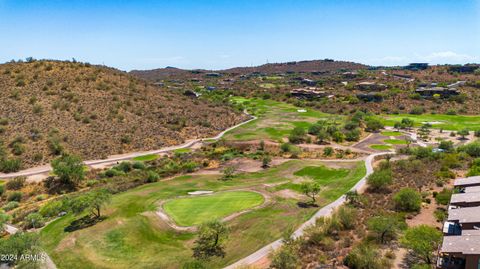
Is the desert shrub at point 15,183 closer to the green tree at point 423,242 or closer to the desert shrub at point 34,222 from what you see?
the desert shrub at point 34,222

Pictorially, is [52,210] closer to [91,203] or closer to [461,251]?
[91,203]

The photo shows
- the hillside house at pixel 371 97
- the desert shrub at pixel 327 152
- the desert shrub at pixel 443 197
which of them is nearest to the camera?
the desert shrub at pixel 443 197

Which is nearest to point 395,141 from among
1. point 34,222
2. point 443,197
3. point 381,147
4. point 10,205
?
point 381,147

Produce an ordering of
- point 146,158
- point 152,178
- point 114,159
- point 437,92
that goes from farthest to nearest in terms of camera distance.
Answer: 1. point 437,92
2. point 146,158
3. point 114,159
4. point 152,178

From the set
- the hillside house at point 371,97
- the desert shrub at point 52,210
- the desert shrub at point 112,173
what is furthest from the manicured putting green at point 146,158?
the hillside house at point 371,97

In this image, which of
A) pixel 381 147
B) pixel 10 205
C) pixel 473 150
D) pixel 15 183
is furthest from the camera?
pixel 381 147

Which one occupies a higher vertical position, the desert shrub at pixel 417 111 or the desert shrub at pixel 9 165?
the desert shrub at pixel 417 111
